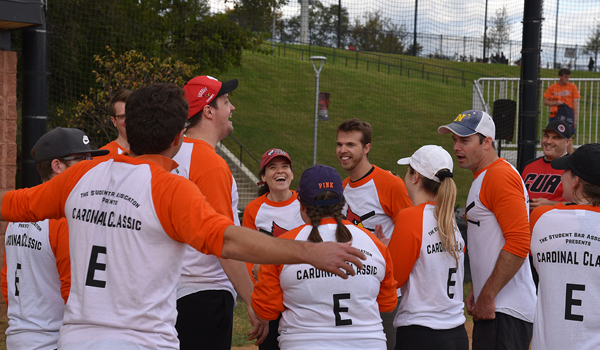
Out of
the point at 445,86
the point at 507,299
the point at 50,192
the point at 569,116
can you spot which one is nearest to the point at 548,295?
the point at 507,299

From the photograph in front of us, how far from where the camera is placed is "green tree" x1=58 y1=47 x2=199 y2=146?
1126 centimetres

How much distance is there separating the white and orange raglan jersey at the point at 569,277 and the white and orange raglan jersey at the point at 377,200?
1273 mm

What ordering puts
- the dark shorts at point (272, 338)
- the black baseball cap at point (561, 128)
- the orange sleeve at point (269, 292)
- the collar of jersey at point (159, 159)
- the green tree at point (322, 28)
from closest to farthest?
1. the collar of jersey at point (159, 159)
2. the orange sleeve at point (269, 292)
3. the dark shorts at point (272, 338)
4. the black baseball cap at point (561, 128)
5. the green tree at point (322, 28)

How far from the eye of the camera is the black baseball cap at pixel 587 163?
8.66 feet

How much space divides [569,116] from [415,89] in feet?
72.7

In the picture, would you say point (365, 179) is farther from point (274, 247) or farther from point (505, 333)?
point (274, 247)

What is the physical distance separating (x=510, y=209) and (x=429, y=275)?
0.68m

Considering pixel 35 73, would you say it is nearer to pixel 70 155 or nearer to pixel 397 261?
pixel 70 155

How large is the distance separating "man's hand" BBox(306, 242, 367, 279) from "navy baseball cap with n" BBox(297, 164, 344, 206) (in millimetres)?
855

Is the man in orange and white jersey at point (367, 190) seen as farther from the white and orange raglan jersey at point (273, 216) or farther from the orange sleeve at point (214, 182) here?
the orange sleeve at point (214, 182)

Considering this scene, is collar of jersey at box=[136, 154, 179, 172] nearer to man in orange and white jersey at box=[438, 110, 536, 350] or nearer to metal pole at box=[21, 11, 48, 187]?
man in orange and white jersey at box=[438, 110, 536, 350]

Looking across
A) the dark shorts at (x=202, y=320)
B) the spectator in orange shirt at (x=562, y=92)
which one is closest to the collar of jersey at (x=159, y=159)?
the dark shorts at (x=202, y=320)

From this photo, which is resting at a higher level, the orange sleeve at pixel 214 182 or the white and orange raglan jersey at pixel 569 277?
the orange sleeve at pixel 214 182

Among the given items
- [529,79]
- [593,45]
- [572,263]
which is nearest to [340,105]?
[593,45]
